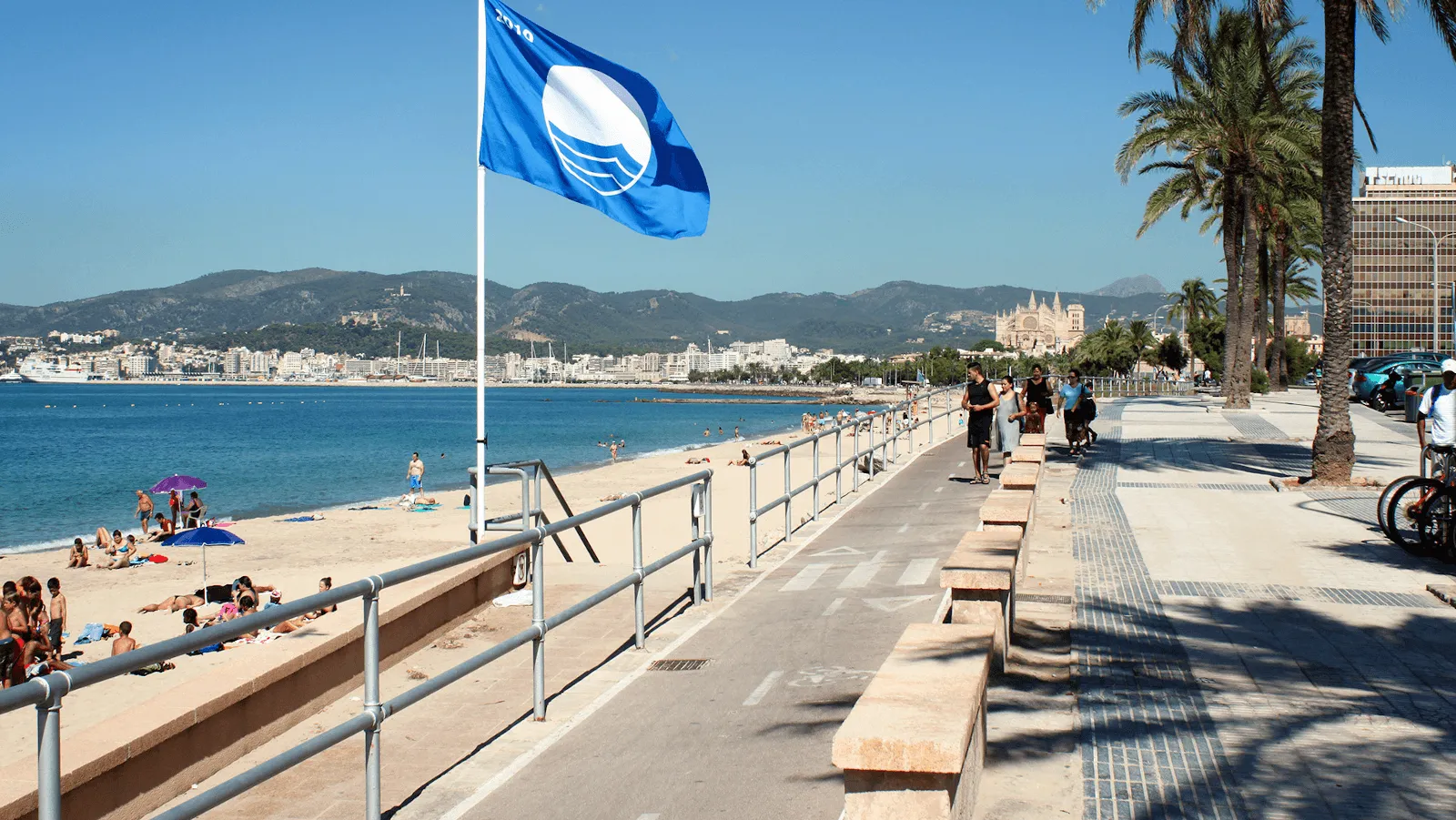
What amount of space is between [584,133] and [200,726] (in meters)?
6.74

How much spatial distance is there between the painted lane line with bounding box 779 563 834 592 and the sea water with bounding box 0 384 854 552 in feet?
89.5

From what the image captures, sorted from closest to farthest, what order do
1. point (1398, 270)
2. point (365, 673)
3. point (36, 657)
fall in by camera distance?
point (365, 673) → point (36, 657) → point (1398, 270)

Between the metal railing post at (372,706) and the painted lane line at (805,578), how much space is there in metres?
5.76

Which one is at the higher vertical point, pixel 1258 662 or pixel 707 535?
pixel 707 535

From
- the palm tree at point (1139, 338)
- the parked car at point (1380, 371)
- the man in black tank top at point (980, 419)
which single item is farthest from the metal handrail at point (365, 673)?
the palm tree at point (1139, 338)

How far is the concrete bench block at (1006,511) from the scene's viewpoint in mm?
8516

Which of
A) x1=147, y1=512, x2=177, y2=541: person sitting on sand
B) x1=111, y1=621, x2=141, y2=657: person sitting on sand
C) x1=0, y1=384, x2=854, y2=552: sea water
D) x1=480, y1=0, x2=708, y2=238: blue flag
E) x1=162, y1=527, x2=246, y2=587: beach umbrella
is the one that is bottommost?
x1=0, y1=384, x2=854, y2=552: sea water

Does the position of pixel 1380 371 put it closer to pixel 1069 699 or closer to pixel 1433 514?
pixel 1433 514

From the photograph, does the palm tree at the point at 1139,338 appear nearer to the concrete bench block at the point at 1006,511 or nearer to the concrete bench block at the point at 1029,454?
the concrete bench block at the point at 1029,454

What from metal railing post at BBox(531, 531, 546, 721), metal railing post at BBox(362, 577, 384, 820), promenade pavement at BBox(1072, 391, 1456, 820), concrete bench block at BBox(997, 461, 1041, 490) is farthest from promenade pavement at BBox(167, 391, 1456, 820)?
concrete bench block at BBox(997, 461, 1041, 490)

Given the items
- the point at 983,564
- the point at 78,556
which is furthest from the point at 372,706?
the point at 78,556

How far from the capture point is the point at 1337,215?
52.4ft

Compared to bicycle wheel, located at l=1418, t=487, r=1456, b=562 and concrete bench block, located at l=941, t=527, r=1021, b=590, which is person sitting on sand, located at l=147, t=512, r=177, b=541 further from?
bicycle wheel, located at l=1418, t=487, r=1456, b=562

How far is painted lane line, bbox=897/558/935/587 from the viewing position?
32.5 ft
